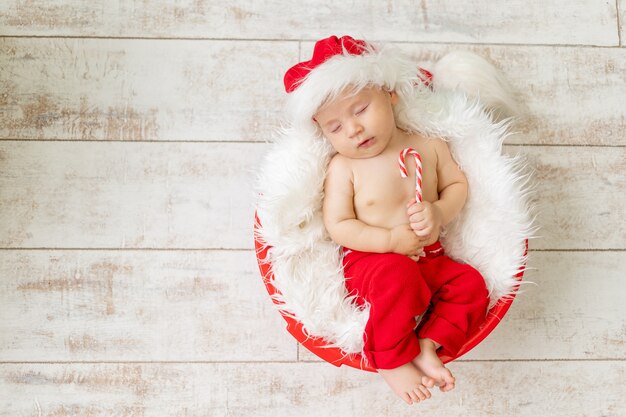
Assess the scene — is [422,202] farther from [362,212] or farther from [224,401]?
[224,401]

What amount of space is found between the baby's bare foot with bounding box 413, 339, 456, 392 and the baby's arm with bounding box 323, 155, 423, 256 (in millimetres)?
165

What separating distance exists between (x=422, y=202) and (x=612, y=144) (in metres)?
0.53

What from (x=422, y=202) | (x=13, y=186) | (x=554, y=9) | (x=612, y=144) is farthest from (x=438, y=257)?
(x=13, y=186)

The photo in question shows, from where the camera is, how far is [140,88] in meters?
1.33

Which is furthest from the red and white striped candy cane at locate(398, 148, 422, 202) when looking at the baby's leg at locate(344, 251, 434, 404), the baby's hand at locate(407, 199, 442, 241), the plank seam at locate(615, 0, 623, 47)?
the plank seam at locate(615, 0, 623, 47)

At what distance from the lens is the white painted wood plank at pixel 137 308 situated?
1.25m

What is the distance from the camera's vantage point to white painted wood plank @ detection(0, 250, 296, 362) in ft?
4.11

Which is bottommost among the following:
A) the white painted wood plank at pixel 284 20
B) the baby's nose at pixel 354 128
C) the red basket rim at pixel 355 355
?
the red basket rim at pixel 355 355

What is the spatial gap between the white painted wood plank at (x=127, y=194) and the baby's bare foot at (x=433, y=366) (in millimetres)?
424

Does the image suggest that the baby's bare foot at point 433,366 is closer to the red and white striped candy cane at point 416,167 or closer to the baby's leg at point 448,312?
the baby's leg at point 448,312

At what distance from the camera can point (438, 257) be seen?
3.80ft

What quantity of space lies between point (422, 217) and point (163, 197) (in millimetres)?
552

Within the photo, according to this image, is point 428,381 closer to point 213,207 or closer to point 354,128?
point 354,128

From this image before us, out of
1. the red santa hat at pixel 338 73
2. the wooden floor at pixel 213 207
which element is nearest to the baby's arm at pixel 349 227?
the red santa hat at pixel 338 73
